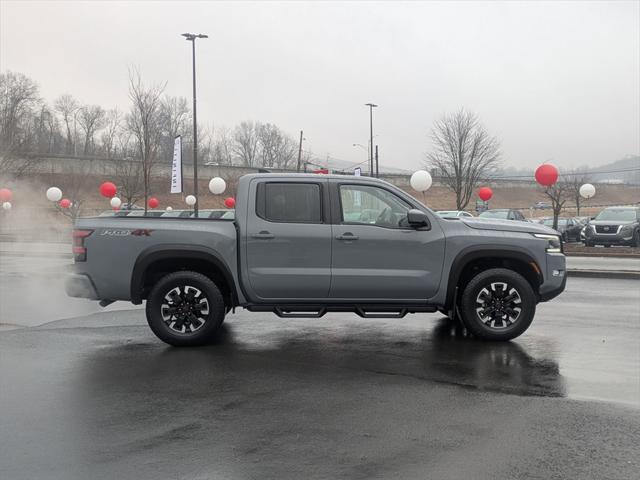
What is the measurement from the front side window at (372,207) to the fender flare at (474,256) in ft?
2.43

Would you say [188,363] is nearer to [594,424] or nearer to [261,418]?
[261,418]

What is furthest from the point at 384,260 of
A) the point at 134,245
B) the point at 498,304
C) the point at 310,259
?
the point at 134,245

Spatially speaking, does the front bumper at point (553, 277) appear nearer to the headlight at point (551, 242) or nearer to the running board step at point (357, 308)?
the headlight at point (551, 242)

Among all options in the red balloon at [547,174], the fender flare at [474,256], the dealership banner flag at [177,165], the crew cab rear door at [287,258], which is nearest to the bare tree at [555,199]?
the red balloon at [547,174]

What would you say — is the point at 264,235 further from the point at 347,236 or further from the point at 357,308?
the point at 357,308

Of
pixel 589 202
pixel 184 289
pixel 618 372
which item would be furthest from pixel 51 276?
pixel 589 202

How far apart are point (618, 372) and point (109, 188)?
25.3 m

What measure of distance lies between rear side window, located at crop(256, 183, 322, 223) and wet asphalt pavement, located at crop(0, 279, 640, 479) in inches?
59.8

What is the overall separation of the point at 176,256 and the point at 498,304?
378cm

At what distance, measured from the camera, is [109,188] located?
90.5 ft

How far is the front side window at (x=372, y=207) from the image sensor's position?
22.8ft

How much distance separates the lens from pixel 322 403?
16.3 feet

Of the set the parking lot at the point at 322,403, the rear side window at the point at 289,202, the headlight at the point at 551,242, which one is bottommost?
the parking lot at the point at 322,403

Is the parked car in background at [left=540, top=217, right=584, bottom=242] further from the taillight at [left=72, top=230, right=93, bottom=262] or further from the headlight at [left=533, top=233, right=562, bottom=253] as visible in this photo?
the taillight at [left=72, top=230, right=93, bottom=262]
